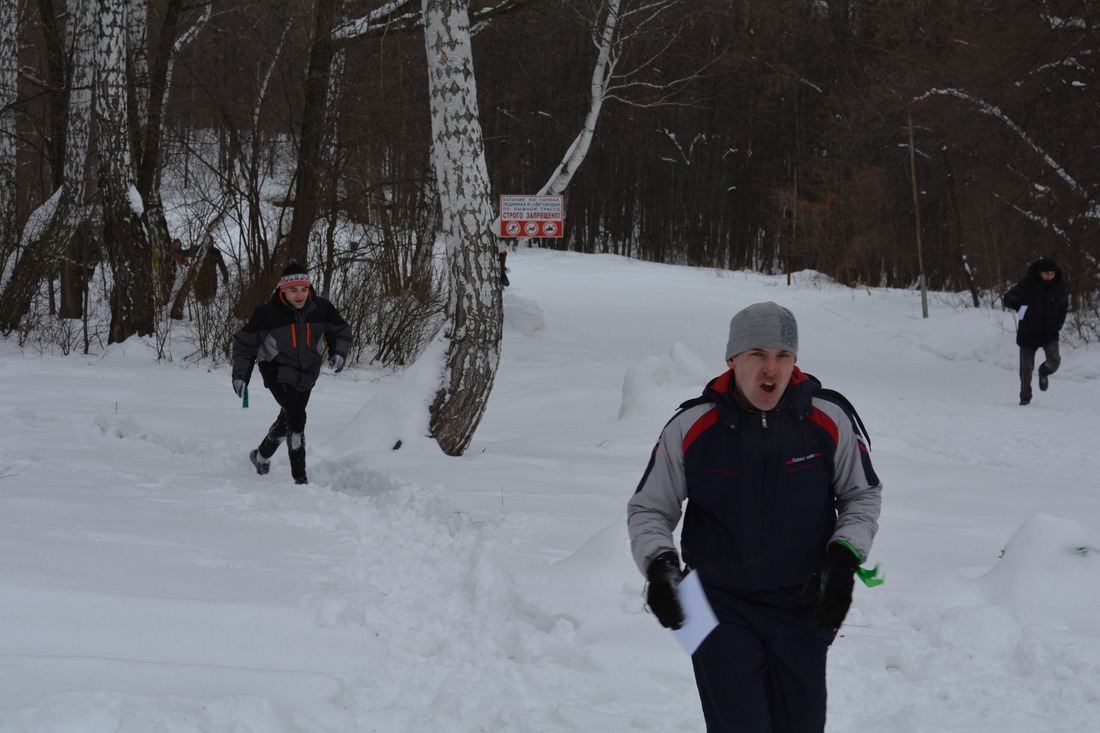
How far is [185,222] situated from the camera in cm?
1405

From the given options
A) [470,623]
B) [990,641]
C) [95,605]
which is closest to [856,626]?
[990,641]

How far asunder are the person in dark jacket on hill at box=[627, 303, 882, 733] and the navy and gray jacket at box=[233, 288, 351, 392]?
15.9ft

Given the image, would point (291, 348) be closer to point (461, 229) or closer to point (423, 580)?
point (461, 229)

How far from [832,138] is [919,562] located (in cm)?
3709

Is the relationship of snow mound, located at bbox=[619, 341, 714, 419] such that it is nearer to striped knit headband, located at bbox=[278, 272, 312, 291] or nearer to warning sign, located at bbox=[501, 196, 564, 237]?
striped knit headband, located at bbox=[278, 272, 312, 291]

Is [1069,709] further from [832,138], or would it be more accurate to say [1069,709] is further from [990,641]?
[832,138]

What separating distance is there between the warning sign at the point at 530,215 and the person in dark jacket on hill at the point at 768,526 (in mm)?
14050

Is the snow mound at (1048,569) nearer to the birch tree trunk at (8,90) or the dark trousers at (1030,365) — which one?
the dark trousers at (1030,365)

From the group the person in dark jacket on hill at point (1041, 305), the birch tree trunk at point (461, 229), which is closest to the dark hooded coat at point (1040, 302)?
the person in dark jacket on hill at point (1041, 305)

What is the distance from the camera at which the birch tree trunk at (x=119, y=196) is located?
40.8 feet

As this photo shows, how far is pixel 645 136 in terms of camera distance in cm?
4612

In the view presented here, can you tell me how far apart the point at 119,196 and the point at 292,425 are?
6.75m

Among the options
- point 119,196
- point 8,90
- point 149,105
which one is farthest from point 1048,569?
point 8,90

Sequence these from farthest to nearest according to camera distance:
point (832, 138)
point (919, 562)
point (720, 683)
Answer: point (832, 138) → point (919, 562) → point (720, 683)
